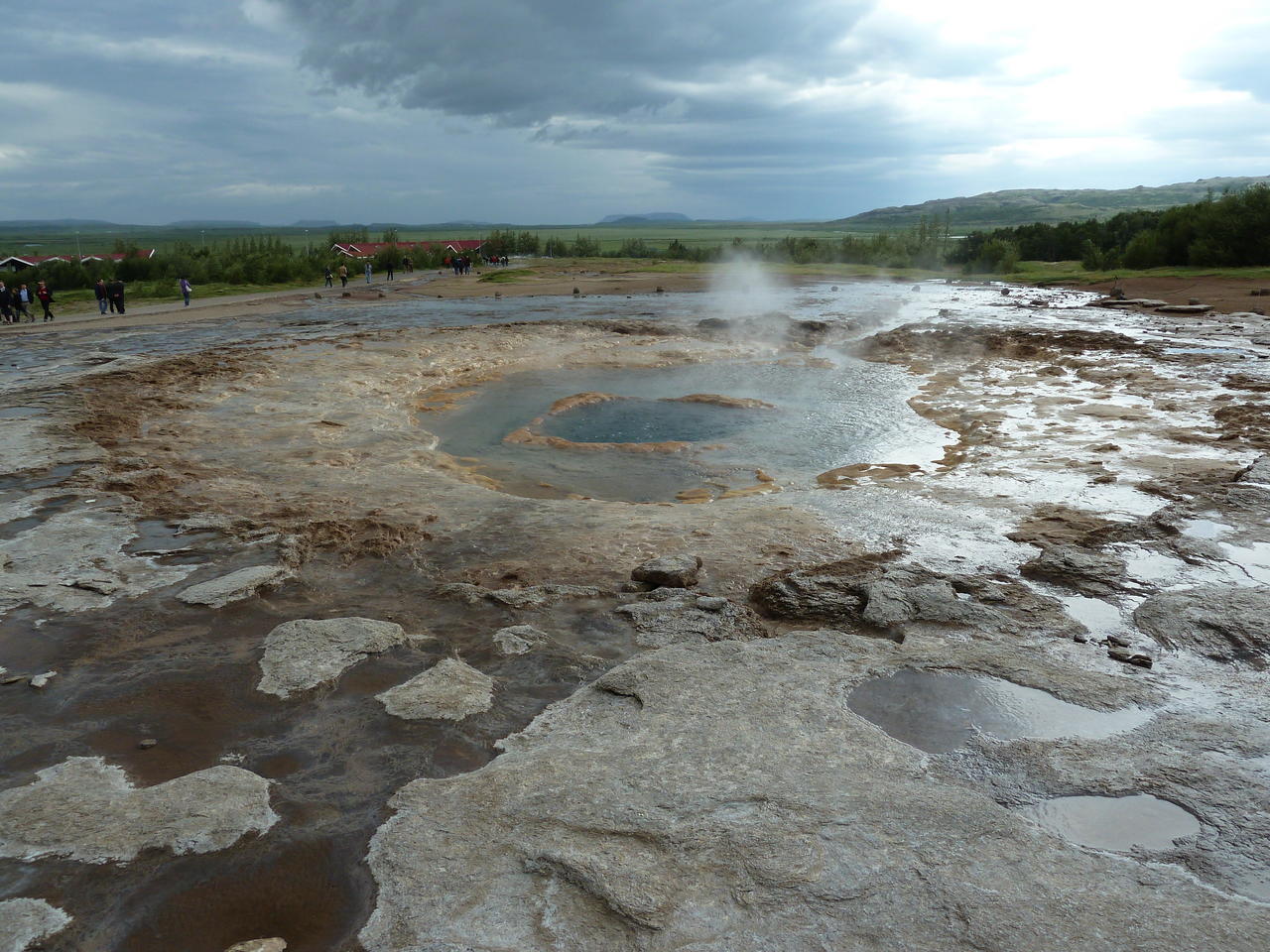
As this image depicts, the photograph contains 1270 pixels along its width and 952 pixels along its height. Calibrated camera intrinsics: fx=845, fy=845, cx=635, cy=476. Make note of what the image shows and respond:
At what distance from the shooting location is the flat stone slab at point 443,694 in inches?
150

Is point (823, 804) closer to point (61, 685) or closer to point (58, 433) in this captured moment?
point (61, 685)

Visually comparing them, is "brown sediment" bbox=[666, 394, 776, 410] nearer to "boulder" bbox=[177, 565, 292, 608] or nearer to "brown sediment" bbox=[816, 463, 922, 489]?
"brown sediment" bbox=[816, 463, 922, 489]

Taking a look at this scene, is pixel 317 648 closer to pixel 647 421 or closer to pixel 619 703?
pixel 619 703

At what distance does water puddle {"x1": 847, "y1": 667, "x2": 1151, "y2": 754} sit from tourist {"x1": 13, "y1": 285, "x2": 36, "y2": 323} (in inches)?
989

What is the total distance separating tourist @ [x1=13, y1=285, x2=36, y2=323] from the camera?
72.6 ft

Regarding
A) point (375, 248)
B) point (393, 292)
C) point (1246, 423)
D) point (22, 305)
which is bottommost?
point (1246, 423)

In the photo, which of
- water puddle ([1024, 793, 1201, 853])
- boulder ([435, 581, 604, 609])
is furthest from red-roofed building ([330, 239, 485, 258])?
water puddle ([1024, 793, 1201, 853])

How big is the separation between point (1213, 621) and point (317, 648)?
15.8 feet

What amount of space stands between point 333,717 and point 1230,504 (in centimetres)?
672

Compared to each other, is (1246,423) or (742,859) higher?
(1246,423)

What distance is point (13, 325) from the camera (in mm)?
21062

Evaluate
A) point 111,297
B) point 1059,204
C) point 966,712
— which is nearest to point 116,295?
point 111,297

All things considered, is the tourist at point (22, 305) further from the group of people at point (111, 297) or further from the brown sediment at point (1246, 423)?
the brown sediment at point (1246, 423)

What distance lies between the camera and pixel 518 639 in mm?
4527
